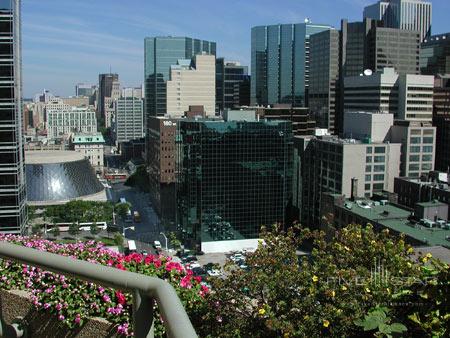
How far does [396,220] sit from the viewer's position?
38.7m

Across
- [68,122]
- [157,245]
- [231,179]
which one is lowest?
[157,245]

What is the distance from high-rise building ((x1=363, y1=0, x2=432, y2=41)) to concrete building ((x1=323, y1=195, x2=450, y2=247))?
12776 cm

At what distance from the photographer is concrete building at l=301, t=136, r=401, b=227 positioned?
50531 mm

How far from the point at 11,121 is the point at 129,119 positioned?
111023 millimetres

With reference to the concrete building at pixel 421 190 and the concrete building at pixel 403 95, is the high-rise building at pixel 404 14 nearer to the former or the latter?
the concrete building at pixel 403 95

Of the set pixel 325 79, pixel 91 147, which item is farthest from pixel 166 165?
pixel 91 147

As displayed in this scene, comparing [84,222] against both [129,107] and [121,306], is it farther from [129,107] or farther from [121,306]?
[129,107]

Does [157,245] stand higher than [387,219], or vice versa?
[387,219]

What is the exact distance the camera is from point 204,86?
348ft

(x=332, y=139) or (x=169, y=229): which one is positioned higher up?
(x=332, y=139)

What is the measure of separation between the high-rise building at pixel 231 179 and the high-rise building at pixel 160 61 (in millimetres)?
65257

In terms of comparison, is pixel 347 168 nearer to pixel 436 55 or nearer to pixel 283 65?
pixel 436 55

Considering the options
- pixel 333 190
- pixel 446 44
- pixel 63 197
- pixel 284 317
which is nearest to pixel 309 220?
pixel 333 190

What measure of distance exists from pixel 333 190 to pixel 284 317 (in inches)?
1844
